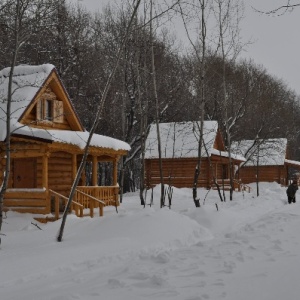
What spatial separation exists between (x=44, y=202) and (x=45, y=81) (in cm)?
460

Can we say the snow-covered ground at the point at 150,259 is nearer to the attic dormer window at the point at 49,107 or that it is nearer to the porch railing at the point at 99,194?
the porch railing at the point at 99,194

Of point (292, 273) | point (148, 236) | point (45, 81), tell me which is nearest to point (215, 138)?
point (45, 81)

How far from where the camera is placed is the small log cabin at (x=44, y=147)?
1478cm

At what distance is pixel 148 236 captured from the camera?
11.0 metres

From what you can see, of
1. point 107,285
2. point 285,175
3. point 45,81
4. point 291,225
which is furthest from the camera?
point 285,175

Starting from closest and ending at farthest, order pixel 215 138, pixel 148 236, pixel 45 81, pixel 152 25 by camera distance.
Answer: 1. pixel 148 236
2. pixel 45 81
3. pixel 152 25
4. pixel 215 138

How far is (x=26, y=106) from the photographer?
14.8 m

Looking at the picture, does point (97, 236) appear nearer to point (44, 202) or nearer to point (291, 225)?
point (44, 202)

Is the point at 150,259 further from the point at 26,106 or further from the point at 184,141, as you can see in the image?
the point at 184,141

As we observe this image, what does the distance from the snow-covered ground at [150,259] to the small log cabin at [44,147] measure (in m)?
0.95

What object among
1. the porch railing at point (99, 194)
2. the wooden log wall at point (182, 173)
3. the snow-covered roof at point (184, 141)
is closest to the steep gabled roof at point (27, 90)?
the porch railing at point (99, 194)

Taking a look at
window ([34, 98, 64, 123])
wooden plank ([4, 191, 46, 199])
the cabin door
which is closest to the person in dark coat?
window ([34, 98, 64, 123])

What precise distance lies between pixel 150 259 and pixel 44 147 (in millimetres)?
7307

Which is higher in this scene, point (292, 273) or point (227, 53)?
point (227, 53)
